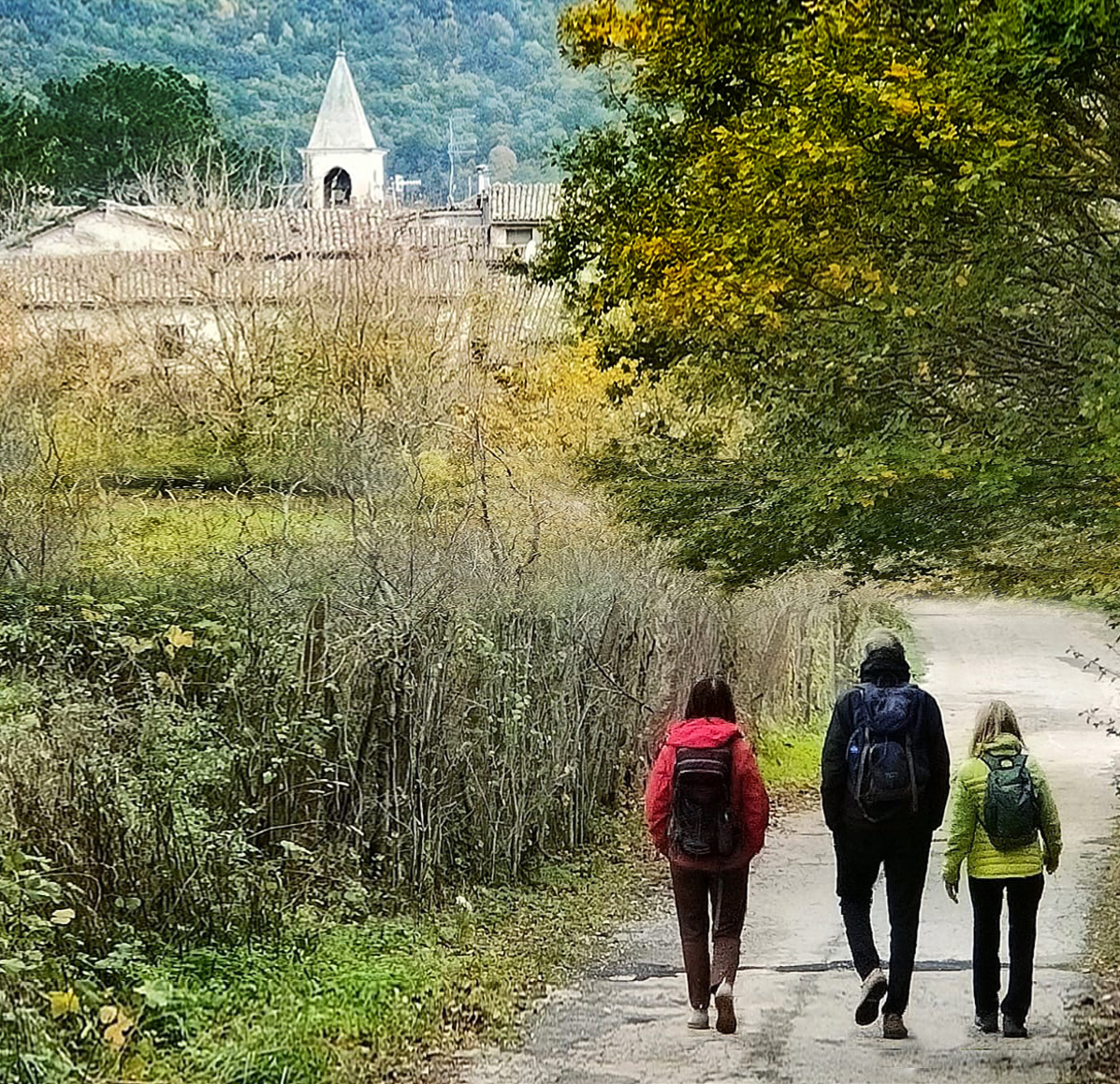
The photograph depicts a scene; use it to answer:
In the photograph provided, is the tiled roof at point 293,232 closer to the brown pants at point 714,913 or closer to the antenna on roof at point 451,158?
the antenna on roof at point 451,158

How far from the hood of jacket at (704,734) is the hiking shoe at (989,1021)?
154 cm

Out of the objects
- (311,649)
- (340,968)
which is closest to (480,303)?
(311,649)

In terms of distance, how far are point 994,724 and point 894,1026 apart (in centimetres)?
128

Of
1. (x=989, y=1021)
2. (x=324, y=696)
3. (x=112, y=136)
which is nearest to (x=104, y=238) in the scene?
(x=112, y=136)

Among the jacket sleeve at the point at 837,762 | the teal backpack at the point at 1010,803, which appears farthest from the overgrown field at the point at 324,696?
the teal backpack at the point at 1010,803

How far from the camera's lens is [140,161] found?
64.6 feet

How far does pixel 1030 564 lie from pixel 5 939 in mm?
9445

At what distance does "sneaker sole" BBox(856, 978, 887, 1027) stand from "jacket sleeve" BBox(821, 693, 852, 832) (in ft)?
2.23

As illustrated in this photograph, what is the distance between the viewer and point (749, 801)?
657 cm

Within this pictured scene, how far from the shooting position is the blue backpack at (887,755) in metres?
6.22

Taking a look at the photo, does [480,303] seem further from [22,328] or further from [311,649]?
[311,649]

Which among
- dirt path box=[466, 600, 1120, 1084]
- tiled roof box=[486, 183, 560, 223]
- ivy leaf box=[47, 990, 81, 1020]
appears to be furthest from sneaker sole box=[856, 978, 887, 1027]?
tiled roof box=[486, 183, 560, 223]

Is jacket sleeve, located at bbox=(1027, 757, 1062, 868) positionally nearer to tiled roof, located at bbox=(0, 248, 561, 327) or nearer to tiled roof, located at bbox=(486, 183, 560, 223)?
tiled roof, located at bbox=(486, 183, 560, 223)

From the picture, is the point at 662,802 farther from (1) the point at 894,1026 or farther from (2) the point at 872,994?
(1) the point at 894,1026
